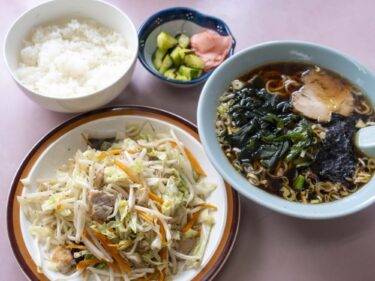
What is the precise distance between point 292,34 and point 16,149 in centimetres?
130

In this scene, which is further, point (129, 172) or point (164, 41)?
point (164, 41)

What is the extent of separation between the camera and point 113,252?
1.43m

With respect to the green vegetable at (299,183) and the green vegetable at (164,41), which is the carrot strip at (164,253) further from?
the green vegetable at (164,41)

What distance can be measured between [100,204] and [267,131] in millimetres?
632

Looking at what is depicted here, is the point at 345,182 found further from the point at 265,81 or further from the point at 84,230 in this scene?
the point at 84,230

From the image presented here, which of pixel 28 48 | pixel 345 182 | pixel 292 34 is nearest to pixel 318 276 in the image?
pixel 345 182

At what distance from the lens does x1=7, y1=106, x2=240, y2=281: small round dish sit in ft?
4.62

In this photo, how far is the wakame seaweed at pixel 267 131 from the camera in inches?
59.6

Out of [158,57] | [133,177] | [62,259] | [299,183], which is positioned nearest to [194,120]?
[158,57]

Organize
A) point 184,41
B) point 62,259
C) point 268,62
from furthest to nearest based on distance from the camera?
point 184,41
point 268,62
point 62,259

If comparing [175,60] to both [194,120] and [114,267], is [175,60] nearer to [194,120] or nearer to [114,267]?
[194,120]

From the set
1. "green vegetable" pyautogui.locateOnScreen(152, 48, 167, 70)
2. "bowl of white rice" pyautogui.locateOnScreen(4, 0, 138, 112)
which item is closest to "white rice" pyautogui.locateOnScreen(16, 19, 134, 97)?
"bowl of white rice" pyautogui.locateOnScreen(4, 0, 138, 112)

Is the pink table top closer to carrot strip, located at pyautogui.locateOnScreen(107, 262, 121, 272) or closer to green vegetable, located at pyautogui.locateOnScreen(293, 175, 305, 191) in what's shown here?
green vegetable, located at pyautogui.locateOnScreen(293, 175, 305, 191)

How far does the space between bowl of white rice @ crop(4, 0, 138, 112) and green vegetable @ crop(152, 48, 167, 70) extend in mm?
111
